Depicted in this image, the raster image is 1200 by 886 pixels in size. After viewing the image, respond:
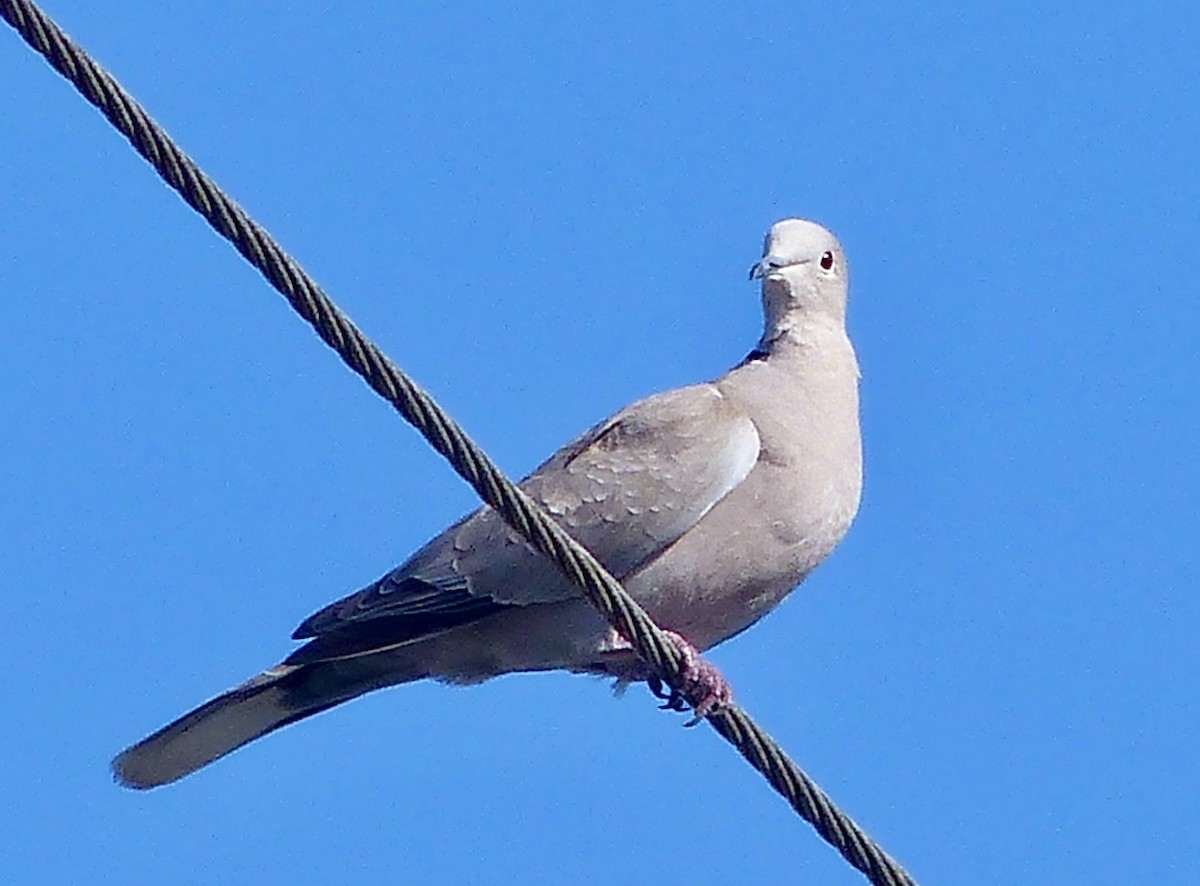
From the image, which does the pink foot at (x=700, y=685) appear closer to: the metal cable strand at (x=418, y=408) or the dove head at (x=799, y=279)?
the metal cable strand at (x=418, y=408)

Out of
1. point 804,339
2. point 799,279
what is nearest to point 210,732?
point 804,339

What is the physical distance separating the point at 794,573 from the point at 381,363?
243 cm

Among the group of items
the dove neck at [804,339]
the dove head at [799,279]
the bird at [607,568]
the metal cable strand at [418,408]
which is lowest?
the metal cable strand at [418,408]

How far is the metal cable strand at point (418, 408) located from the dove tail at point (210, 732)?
1677 millimetres

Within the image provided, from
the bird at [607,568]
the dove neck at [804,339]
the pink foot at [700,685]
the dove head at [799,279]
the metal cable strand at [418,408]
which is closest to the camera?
the metal cable strand at [418,408]

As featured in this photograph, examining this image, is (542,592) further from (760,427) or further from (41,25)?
(41,25)

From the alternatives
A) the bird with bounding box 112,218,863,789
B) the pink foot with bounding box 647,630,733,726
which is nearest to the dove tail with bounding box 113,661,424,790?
the bird with bounding box 112,218,863,789

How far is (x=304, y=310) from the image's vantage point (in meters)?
3.22

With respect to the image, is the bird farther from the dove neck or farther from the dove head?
the dove head

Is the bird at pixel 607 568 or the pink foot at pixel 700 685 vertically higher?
the bird at pixel 607 568

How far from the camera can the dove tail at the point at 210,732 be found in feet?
18.1

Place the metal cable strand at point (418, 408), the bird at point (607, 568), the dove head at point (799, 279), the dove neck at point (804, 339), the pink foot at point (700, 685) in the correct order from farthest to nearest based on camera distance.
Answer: the dove head at point (799, 279)
the dove neck at point (804, 339)
the bird at point (607, 568)
the pink foot at point (700, 685)
the metal cable strand at point (418, 408)

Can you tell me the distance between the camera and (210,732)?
5.54 m

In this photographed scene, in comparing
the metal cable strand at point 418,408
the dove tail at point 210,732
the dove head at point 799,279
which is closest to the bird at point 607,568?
the dove tail at point 210,732
